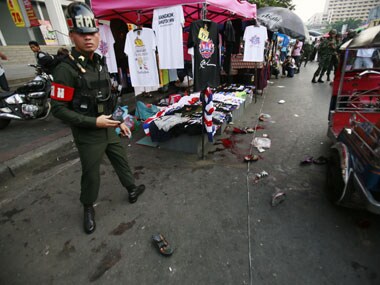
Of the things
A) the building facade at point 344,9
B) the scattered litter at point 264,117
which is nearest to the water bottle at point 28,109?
the scattered litter at point 264,117

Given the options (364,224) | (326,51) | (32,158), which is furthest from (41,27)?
(364,224)

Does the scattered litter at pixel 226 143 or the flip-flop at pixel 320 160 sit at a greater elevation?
the scattered litter at pixel 226 143

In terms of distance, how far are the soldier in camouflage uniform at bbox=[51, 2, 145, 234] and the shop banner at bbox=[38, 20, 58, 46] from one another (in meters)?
18.0

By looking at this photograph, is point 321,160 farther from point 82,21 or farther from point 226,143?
point 82,21

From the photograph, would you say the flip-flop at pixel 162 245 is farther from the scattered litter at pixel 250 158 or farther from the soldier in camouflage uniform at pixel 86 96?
the scattered litter at pixel 250 158

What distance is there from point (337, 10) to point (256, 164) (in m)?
142

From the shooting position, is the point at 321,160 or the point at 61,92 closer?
the point at 61,92

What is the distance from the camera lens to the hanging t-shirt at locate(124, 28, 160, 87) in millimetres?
4211

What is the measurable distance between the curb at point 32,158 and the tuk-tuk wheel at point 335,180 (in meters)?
Result: 4.82

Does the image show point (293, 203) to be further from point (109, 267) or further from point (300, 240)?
point (109, 267)

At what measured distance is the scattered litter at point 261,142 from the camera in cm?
441

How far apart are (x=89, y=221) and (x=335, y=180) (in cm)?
311

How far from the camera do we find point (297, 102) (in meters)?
7.50

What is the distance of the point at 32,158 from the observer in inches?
146
